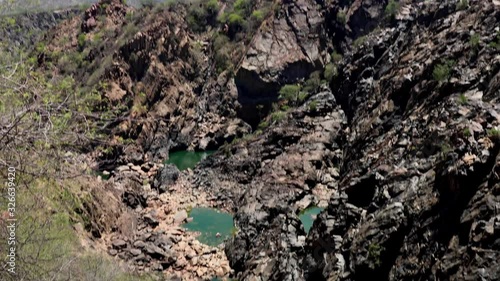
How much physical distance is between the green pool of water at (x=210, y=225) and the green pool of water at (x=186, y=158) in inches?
455

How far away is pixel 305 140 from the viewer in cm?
2911

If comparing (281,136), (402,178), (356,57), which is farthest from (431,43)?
(402,178)

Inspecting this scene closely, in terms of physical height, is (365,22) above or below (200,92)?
above

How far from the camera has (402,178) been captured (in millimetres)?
12664

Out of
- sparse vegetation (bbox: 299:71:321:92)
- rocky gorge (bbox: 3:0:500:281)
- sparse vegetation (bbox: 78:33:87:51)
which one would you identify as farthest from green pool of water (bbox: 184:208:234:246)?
sparse vegetation (bbox: 78:33:87:51)

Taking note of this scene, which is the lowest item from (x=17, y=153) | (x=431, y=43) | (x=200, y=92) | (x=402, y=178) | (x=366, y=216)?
(x=17, y=153)

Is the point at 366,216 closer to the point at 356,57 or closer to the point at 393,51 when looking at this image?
the point at 393,51

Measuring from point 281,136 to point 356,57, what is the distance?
30.9 feet

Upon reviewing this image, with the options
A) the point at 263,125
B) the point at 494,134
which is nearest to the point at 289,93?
the point at 263,125

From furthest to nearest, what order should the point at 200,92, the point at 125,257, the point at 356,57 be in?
the point at 200,92
the point at 356,57
the point at 125,257

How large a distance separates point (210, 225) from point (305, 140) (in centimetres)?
1005

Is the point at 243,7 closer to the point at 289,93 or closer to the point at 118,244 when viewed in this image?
the point at 289,93

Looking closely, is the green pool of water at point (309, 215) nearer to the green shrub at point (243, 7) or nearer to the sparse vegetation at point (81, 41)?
the green shrub at point (243, 7)

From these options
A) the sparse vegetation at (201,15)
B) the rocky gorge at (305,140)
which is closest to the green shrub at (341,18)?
the rocky gorge at (305,140)
